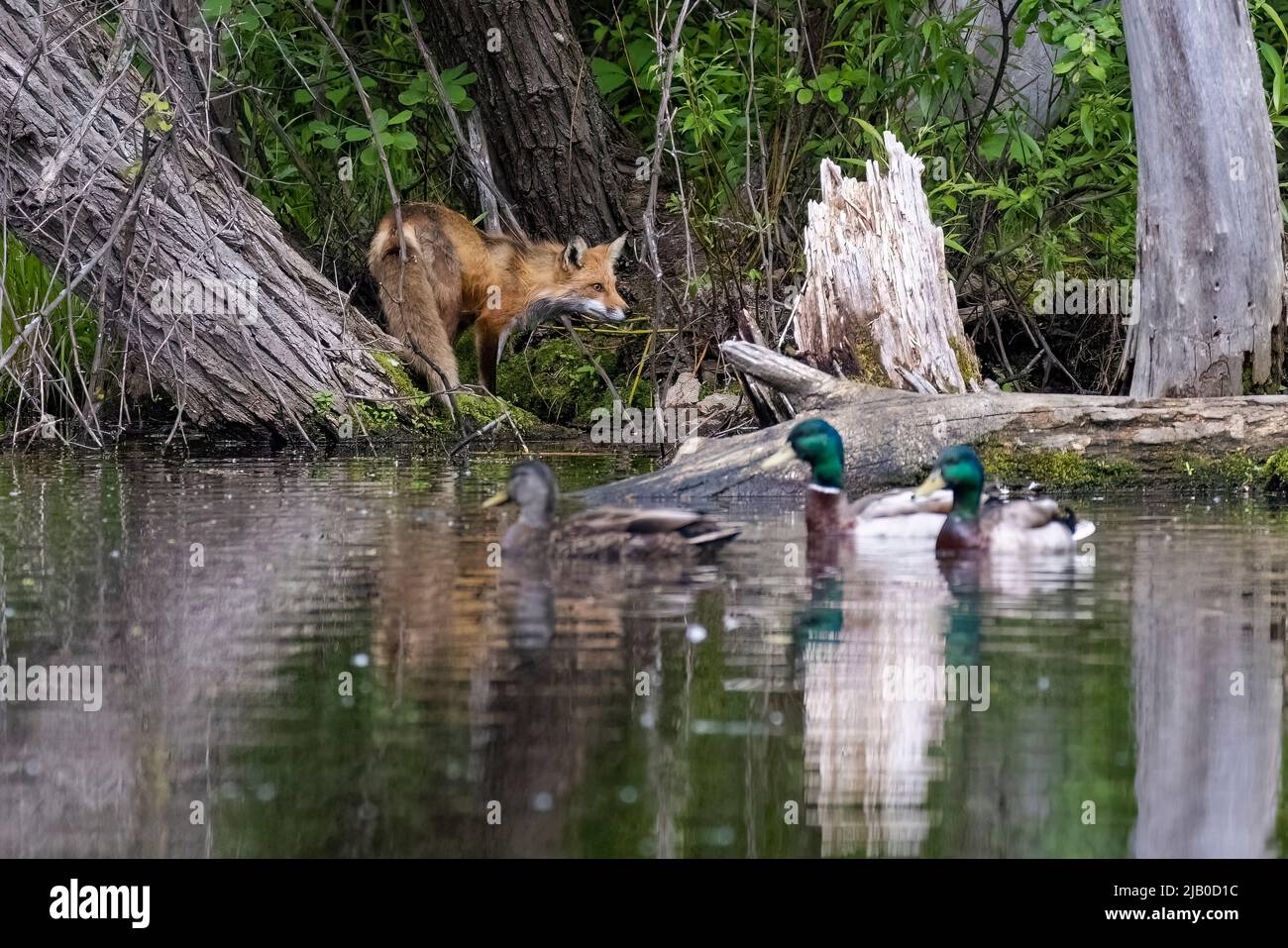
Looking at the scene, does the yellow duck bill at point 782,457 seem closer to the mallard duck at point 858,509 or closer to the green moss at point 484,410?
the mallard duck at point 858,509

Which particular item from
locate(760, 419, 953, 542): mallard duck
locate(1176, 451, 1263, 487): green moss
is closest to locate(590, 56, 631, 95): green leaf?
locate(1176, 451, 1263, 487): green moss

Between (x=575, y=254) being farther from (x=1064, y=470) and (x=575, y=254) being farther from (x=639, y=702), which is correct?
(x=639, y=702)

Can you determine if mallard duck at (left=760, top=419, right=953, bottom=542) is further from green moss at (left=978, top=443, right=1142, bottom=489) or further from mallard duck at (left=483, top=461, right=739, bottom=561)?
green moss at (left=978, top=443, right=1142, bottom=489)

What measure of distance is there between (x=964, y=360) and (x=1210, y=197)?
1.63m

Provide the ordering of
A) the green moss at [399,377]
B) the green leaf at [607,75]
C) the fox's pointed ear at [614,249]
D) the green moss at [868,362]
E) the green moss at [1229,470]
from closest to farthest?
the green moss at [1229,470] < the green moss at [868,362] < the green moss at [399,377] < the fox's pointed ear at [614,249] < the green leaf at [607,75]

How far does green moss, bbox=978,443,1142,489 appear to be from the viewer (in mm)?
9023

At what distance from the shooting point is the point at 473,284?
13.3 metres

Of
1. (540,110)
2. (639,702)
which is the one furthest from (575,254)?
(639,702)

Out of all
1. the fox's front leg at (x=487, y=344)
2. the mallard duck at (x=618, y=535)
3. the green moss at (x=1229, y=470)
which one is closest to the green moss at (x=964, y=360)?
the green moss at (x=1229, y=470)

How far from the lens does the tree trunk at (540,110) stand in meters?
13.2

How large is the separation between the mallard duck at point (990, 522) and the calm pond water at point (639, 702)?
0.24 metres

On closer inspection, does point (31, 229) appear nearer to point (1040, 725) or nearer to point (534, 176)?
point (534, 176)

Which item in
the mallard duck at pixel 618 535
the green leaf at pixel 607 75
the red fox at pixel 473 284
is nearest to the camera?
the mallard duck at pixel 618 535
